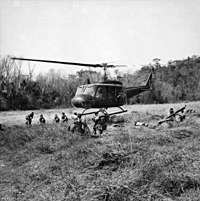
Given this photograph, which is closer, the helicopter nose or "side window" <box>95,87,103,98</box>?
the helicopter nose

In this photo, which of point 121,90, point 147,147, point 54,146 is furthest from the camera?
point 121,90

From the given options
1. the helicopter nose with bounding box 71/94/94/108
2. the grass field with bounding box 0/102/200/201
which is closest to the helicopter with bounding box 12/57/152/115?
the helicopter nose with bounding box 71/94/94/108

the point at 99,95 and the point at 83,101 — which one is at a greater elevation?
the point at 99,95

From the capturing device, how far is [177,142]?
623cm

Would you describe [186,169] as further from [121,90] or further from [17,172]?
[121,90]

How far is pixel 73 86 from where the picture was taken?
24969 millimetres

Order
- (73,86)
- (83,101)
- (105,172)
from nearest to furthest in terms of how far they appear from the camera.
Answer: (105,172)
(83,101)
(73,86)

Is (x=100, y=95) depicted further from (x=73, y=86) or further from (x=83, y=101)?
(x=73, y=86)

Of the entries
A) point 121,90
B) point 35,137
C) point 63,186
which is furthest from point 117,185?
point 121,90

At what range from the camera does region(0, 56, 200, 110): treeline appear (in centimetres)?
1571

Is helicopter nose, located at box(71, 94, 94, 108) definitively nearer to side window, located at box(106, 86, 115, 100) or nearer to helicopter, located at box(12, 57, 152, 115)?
helicopter, located at box(12, 57, 152, 115)

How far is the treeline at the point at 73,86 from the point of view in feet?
51.5

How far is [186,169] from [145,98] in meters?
29.0

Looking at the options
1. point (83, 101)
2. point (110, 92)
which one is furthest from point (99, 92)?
point (83, 101)
